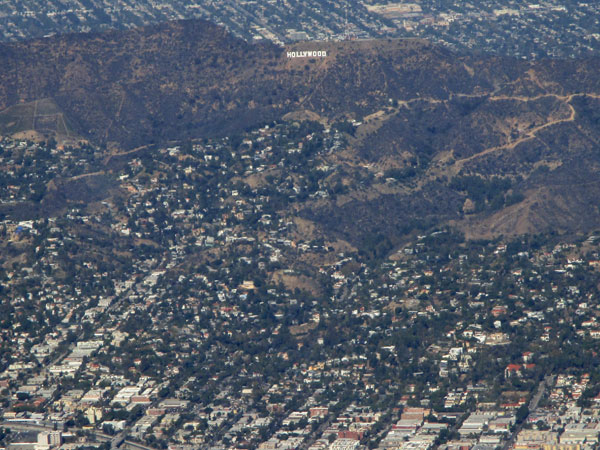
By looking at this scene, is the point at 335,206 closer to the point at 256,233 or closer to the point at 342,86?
the point at 256,233

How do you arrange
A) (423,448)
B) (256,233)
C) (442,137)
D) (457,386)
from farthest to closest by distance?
(442,137), (256,233), (457,386), (423,448)

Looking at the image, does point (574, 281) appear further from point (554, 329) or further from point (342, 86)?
point (342, 86)

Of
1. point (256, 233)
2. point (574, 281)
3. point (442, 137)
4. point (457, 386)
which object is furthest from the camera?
point (442, 137)

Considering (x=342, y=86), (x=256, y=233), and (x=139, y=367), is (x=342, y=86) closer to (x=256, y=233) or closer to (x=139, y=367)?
(x=256, y=233)

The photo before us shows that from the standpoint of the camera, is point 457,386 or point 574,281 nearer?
point 457,386

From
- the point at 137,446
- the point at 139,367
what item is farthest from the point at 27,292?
the point at 137,446

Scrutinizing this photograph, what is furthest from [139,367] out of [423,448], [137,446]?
[423,448]

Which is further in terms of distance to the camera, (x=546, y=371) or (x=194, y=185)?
(x=194, y=185)

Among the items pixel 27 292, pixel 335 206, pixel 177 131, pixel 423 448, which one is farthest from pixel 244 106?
pixel 423 448

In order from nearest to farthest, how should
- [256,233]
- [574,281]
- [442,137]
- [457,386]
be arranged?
1. [457,386]
2. [574,281]
3. [256,233]
4. [442,137]
